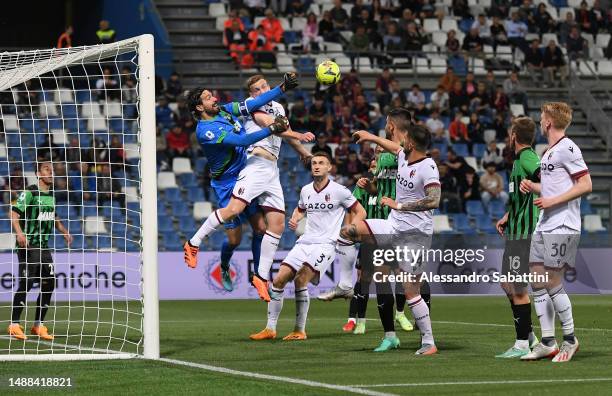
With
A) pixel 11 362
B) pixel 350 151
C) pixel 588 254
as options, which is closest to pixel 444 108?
pixel 350 151

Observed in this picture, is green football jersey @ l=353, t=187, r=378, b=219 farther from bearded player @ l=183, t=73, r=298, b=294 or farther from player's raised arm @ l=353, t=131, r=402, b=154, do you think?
player's raised arm @ l=353, t=131, r=402, b=154

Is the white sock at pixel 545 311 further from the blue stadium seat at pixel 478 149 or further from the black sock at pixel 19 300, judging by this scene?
the blue stadium seat at pixel 478 149

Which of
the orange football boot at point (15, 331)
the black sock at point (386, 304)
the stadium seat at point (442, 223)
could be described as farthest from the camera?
the stadium seat at point (442, 223)

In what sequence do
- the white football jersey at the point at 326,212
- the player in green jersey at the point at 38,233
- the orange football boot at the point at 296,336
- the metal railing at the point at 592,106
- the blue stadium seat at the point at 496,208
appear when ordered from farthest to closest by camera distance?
the metal railing at the point at 592,106
the blue stadium seat at the point at 496,208
the player in green jersey at the point at 38,233
the white football jersey at the point at 326,212
the orange football boot at the point at 296,336

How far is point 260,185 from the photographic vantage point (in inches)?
538

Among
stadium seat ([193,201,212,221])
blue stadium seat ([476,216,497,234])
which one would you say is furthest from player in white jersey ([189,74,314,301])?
blue stadium seat ([476,216,497,234])

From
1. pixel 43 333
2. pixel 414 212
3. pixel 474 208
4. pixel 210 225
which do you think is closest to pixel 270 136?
pixel 210 225

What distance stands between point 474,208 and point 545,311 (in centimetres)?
1607

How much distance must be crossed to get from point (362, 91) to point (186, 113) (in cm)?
432

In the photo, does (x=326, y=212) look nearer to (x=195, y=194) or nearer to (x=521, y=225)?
(x=521, y=225)

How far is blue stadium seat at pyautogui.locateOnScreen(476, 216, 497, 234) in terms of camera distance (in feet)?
87.6

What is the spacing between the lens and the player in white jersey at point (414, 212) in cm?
1116

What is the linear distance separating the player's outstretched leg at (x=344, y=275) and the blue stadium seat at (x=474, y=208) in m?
11.4

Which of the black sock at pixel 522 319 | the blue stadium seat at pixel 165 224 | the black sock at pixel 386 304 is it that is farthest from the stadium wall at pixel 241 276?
the black sock at pixel 522 319
